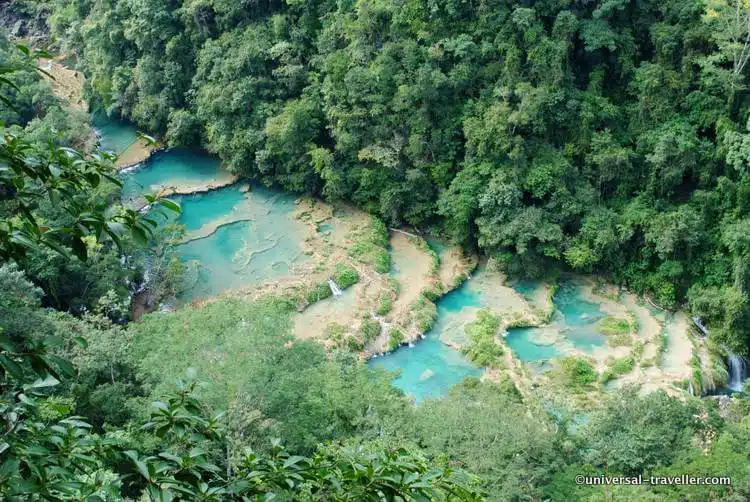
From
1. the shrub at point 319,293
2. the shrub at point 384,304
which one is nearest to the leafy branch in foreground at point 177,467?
the shrub at point 384,304

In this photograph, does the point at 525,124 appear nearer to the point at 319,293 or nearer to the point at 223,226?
the point at 319,293

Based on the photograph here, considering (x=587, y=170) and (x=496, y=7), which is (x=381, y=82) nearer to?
(x=496, y=7)

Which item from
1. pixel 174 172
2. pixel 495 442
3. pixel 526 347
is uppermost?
pixel 495 442

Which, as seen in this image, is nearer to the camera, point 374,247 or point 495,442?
point 495,442

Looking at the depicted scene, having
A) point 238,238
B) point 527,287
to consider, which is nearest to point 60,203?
point 527,287

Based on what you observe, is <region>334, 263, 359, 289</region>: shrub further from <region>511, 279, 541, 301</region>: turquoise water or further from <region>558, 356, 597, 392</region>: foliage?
<region>558, 356, 597, 392</region>: foliage

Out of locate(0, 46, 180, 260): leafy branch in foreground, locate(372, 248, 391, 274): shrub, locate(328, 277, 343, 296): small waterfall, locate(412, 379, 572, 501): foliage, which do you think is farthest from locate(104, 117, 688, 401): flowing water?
locate(0, 46, 180, 260): leafy branch in foreground
